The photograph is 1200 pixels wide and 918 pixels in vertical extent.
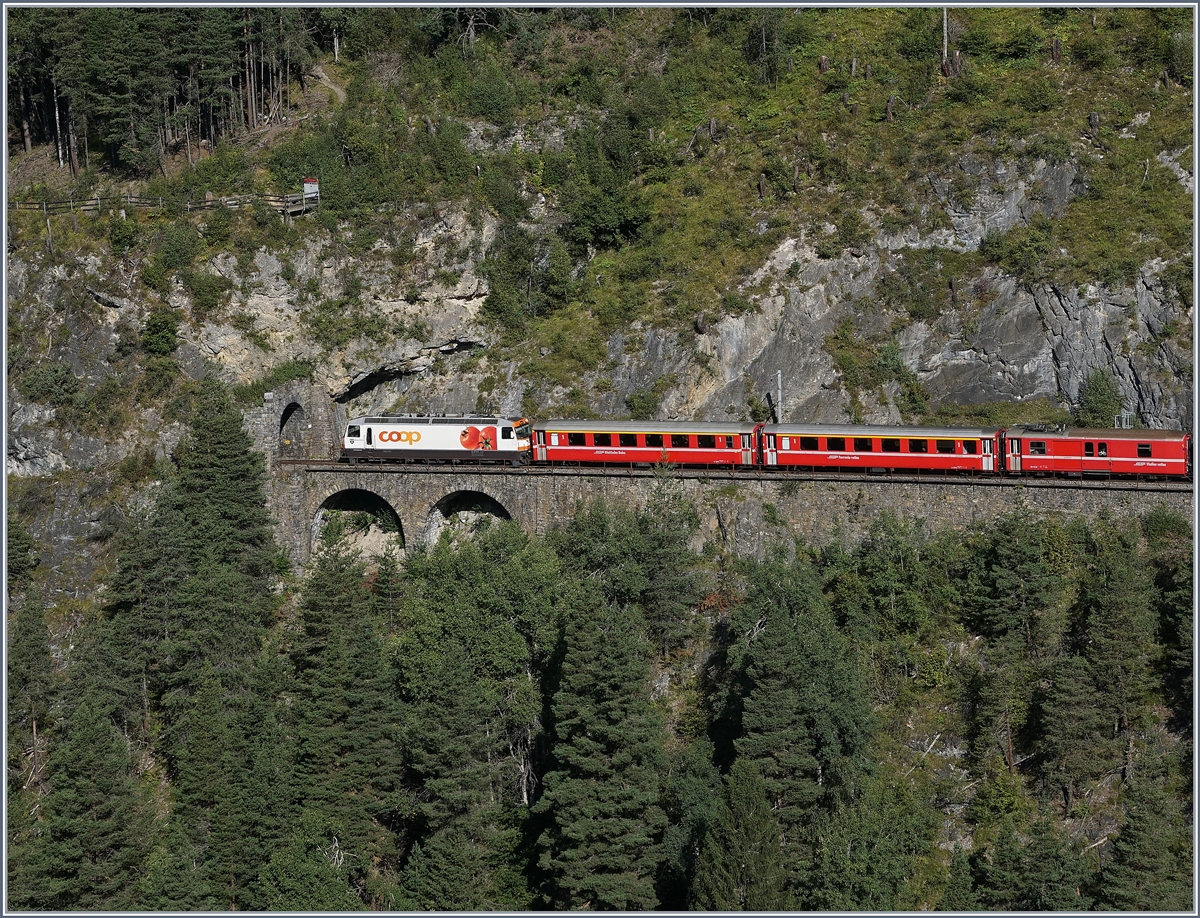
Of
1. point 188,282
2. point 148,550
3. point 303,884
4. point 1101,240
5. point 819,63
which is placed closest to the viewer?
point 303,884

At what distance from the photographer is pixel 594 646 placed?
42.8 metres

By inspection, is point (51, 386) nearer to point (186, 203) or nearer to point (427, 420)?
point (186, 203)

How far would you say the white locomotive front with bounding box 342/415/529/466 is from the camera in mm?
57406

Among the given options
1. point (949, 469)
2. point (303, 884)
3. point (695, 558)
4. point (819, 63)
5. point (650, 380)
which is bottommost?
point (303, 884)

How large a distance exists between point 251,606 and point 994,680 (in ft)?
104

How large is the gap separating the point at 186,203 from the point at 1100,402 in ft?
157

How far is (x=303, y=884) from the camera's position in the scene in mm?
41938

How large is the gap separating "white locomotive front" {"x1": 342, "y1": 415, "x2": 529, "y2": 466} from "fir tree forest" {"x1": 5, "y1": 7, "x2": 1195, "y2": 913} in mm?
3845

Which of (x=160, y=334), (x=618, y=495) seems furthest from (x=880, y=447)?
(x=160, y=334)

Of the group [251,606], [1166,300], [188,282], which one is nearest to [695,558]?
[251,606]

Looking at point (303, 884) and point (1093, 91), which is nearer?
point (303, 884)

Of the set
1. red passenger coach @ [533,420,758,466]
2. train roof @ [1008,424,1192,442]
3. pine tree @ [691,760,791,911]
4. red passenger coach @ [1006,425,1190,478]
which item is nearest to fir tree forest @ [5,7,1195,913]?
pine tree @ [691,760,791,911]

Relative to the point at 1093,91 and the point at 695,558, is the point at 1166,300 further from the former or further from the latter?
the point at 695,558

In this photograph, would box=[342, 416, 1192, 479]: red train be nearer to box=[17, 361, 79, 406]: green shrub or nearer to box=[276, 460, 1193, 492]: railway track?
box=[276, 460, 1193, 492]: railway track
